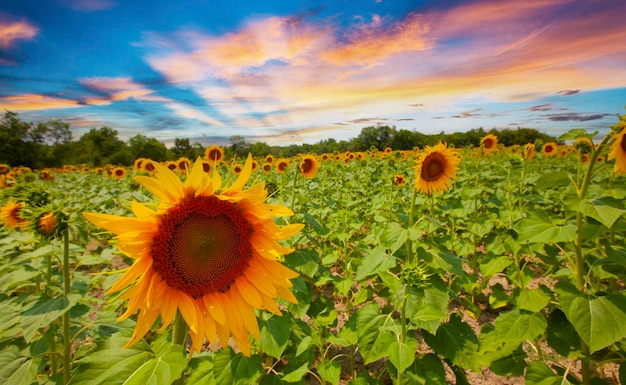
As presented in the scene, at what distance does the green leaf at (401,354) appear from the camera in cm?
182

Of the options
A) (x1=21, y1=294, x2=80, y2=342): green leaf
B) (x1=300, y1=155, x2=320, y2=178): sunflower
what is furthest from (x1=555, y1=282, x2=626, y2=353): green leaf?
(x1=300, y1=155, x2=320, y2=178): sunflower

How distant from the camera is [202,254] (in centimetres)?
125

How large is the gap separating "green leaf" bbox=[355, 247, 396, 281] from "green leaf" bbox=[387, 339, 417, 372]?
0.47m

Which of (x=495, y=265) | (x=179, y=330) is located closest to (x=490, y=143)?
(x=495, y=265)

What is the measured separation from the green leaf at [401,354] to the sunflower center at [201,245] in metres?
1.19

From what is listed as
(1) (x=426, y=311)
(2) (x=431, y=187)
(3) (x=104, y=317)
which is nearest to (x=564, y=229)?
(1) (x=426, y=311)

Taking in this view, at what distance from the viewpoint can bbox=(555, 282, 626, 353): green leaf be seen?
1.63 meters

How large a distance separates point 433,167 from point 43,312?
153 inches

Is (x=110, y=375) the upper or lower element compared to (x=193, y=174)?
lower

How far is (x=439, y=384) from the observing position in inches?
77.4

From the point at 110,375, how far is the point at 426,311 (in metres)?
1.83

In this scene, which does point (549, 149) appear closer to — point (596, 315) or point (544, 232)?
point (544, 232)

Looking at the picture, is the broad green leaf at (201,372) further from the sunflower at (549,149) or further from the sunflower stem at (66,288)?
the sunflower at (549,149)

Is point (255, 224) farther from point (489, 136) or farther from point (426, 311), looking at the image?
point (489, 136)
